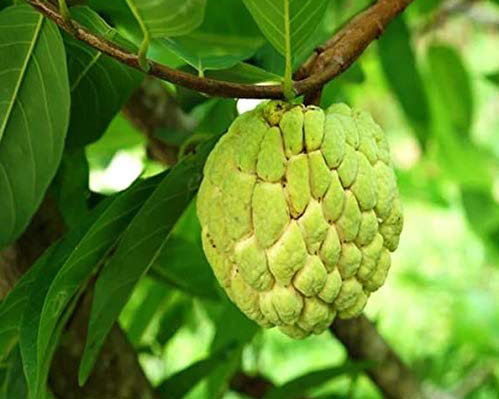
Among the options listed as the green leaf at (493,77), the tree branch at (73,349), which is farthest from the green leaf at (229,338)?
the green leaf at (493,77)

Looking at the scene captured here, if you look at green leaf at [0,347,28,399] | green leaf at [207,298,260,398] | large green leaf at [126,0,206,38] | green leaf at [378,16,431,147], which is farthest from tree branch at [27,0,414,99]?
green leaf at [378,16,431,147]

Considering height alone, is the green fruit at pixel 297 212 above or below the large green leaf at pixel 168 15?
below

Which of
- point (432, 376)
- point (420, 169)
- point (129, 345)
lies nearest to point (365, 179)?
point (129, 345)

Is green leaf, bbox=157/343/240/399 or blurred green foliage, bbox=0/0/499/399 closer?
blurred green foliage, bbox=0/0/499/399

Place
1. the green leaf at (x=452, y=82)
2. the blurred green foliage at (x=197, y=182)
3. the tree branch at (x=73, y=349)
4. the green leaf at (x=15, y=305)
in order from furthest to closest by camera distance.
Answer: the green leaf at (x=452, y=82) < the tree branch at (x=73, y=349) < the blurred green foliage at (x=197, y=182) < the green leaf at (x=15, y=305)

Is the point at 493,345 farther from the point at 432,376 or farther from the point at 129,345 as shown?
the point at 129,345

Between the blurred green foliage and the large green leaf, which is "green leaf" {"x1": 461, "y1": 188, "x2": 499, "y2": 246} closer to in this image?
the blurred green foliage

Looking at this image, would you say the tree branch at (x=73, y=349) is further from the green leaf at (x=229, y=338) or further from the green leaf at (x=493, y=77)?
the green leaf at (x=493, y=77)
